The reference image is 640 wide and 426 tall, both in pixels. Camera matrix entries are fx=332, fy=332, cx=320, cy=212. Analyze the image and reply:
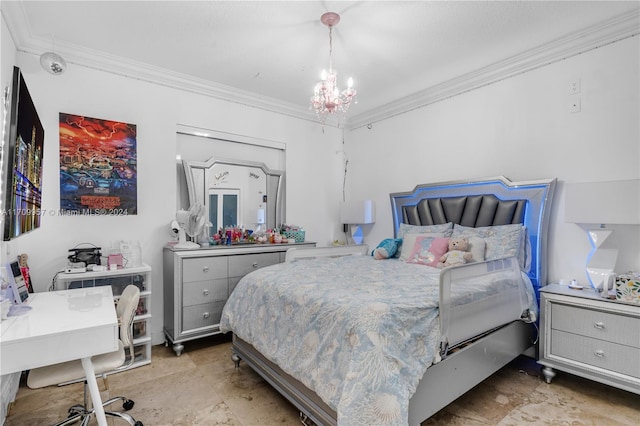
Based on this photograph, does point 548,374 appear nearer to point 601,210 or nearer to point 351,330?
point 601,210

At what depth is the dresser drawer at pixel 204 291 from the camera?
304 cm

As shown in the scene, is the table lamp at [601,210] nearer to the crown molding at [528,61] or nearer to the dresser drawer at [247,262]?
the crown molding at [528,61]

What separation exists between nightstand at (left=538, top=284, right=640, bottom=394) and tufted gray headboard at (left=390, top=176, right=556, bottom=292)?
0.37 m

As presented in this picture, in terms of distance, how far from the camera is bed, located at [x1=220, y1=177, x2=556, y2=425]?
1506 mm

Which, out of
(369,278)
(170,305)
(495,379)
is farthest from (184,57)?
(495,379)

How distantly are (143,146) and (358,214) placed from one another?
8.54 feet

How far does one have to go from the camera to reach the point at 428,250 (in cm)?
301

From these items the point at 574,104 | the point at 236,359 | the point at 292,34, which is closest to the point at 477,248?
the point at 574,104

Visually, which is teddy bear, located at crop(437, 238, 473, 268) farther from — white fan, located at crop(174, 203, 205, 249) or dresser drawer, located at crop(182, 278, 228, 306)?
white fan, located at crop(174, 203, 205, 249)

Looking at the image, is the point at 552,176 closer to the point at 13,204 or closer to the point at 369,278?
the point at 369,278

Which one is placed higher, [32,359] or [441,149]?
[441,149]

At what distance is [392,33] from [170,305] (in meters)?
3.08

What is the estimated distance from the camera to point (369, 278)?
236 centimetres

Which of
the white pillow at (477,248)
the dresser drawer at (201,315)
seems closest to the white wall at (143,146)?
the dresser drawer at (201,315)
